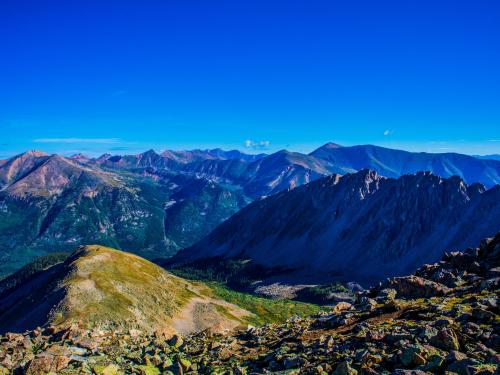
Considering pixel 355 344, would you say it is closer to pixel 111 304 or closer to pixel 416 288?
pixel 416 288

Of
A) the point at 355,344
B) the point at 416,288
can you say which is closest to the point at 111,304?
the point at 416,288

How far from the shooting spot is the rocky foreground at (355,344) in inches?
1136

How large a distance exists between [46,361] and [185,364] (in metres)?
11.9

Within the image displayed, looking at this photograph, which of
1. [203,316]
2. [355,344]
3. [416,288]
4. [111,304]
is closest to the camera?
[355,344]

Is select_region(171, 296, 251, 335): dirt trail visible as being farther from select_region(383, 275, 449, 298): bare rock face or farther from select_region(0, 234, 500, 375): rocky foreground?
select_region(0, 234, 500, 375): rocky foreground

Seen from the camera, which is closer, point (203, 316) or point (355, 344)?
point (355, 344)

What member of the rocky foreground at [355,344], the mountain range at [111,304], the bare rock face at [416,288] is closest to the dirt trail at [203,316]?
the mountain range at [111,304]

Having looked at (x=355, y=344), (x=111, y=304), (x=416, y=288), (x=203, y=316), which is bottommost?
(x=203, y=316)

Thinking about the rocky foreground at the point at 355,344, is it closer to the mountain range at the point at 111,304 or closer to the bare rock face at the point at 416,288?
the bare rock face at the point at 416,288

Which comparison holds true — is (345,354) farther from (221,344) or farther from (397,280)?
(397,280)

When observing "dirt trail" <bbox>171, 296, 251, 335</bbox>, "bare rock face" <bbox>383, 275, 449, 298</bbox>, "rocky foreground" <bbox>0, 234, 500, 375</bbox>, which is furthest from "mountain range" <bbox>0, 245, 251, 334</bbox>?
"rocky foreground" <bbox>0, 234, 500, 375</bbox>

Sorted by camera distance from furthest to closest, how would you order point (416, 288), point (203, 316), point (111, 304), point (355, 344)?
point (203, 316)
point (111, 304)
point (416, 288)
point (355, 344)

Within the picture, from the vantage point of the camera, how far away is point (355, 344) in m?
34.4

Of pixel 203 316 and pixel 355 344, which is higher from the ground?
pixel 355 344
